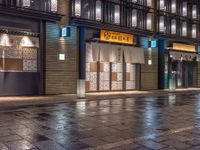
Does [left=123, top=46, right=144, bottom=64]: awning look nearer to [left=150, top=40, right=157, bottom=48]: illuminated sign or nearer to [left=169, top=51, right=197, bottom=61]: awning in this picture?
[left=150, top=40, right=157, bottom=48]: illuminated sign

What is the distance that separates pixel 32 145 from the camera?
6.75 m

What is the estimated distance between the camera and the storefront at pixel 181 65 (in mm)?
28016

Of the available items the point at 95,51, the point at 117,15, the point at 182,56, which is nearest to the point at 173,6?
the point at 182,56

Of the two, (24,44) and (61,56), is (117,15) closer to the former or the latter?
(61,56)

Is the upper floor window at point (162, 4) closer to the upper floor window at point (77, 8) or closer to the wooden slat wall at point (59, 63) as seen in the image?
the upper floor window at point (77, 8)

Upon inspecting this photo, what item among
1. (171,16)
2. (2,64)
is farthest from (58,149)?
(171,16)

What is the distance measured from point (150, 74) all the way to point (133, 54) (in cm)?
320

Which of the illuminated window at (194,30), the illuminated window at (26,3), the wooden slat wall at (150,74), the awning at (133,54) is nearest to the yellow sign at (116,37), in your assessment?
the awning at (133,54)

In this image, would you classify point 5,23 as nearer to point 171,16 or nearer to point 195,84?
point 171,16

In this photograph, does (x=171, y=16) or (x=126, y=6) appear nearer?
(x=126, y=6)

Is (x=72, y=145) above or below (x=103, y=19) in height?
below

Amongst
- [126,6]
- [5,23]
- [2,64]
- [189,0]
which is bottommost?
[2,64]

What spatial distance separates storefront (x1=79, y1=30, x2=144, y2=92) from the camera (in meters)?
21.7

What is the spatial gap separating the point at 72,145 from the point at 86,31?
15.1m
